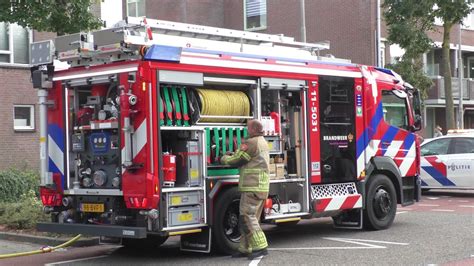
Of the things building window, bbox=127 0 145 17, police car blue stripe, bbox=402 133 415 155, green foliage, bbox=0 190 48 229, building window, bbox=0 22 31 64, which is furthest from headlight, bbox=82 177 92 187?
building window, bbox=127 0 145 17

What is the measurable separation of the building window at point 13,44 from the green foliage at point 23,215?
851 cm

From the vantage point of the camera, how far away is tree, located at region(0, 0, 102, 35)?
1197 cm

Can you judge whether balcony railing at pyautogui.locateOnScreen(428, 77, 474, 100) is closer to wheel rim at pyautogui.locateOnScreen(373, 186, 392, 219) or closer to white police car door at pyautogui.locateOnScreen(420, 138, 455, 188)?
white police car door at pyautogui.locateOnScreen(420, 138, 455, 188)

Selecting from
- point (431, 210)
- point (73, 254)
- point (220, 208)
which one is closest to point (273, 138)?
point (220, 208)

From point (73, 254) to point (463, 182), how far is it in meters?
10.9

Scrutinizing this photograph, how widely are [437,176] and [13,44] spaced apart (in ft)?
43.2

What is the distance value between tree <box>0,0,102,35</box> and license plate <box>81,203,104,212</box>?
4756 millimetres

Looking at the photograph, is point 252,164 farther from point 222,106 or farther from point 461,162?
point 461,162

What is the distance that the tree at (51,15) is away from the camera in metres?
12.0

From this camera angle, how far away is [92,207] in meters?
8.79

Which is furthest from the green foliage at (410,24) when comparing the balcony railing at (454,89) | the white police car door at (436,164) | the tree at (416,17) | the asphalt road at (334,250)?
the balcony railing at (454,89)

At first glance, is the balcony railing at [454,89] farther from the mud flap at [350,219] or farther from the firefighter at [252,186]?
the firefighter at [252,186]

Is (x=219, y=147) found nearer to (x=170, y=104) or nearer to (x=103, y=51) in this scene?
(x=170, y=104)

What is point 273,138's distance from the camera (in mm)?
9789
